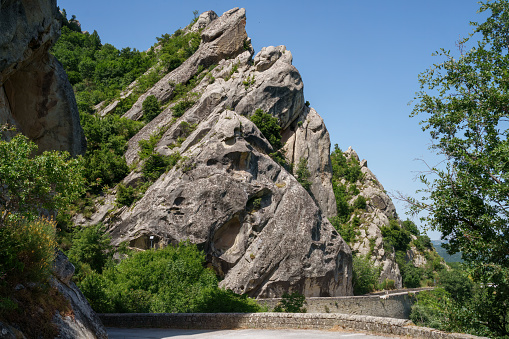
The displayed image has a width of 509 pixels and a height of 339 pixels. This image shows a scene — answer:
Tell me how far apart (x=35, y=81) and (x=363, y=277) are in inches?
1505

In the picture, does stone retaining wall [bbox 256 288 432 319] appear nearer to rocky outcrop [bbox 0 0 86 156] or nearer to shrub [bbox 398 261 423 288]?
shrub [bbox 398 261 423 288]

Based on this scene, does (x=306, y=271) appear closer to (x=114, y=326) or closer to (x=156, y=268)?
(x=156, y=268)

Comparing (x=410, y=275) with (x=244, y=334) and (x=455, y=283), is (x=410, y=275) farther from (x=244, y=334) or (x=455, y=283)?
(x=244, y=334)

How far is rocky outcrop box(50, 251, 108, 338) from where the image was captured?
424 inches

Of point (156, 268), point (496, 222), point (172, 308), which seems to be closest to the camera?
point (496, 222)

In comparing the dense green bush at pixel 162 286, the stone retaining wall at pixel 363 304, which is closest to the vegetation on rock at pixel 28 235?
the dense green bush at pixel 162 286

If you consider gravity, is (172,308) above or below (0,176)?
below

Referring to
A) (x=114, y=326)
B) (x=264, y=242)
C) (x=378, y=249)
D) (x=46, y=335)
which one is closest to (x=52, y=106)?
(x=114, y=326)

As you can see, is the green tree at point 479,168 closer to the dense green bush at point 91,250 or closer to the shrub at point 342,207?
the dense green bush at point 91,250

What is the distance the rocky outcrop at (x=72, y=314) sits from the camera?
1076 centimetres

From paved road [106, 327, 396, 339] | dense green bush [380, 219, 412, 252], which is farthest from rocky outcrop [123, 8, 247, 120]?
paved road [106, 327, 396, 339]

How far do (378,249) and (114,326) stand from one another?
133ft

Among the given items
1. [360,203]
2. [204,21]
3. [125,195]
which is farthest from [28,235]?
[204,21]

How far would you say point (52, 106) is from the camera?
17516 mm
